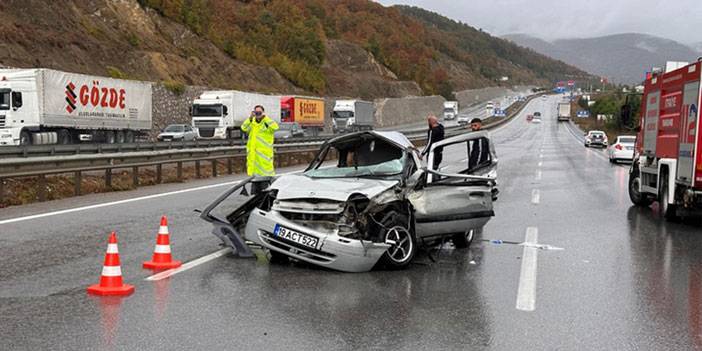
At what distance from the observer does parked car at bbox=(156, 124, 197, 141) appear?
42188 millimetres

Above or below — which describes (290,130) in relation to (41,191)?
above

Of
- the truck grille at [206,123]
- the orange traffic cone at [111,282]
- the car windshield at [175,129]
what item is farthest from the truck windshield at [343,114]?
the orange traffic cone at [111,282]

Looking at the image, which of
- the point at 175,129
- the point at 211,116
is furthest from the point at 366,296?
the point at 211,116

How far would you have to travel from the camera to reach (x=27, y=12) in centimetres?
4691

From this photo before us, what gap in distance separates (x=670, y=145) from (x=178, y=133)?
33.9 metres

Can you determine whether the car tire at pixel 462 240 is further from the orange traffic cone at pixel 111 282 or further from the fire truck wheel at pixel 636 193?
the fire truck wheel at pixel 636 193

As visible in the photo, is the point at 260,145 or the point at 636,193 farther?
the point at 636,193

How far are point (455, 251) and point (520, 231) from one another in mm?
2238

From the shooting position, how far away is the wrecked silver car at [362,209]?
7.76 meters

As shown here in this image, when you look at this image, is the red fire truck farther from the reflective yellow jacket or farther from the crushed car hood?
the reflective yellow jacket

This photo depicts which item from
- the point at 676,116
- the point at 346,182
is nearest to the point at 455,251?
the point at 346,182

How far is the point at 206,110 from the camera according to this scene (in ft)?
149

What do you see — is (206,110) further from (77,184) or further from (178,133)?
(77,184)

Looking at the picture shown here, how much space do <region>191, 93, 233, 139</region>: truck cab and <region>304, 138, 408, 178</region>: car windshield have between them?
3566cm
